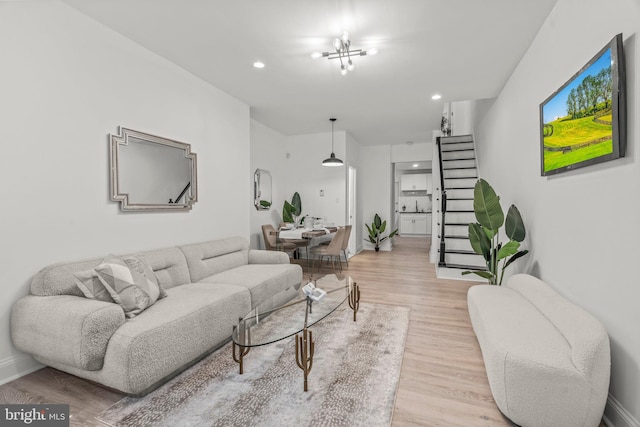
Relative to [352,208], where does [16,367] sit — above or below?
below

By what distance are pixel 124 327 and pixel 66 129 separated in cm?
161

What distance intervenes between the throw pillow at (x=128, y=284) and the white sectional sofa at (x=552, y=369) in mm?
2318

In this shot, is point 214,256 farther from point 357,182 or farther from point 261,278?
point 357,182

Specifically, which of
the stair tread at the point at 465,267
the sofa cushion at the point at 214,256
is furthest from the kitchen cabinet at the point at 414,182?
the sofa cushion at the point at 214,256

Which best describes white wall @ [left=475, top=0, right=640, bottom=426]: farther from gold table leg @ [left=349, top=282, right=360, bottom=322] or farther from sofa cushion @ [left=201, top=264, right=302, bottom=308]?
sofa cushion @ [left=201, top=264, right=302, bottom=308]

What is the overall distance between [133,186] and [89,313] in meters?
1.42

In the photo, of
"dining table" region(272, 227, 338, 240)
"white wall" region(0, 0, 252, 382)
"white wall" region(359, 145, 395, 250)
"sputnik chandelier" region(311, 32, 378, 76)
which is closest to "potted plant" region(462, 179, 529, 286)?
"sputnik chandelier" region(311, 32, 378, 76)

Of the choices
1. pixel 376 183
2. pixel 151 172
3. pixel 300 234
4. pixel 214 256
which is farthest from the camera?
pixel 376 183

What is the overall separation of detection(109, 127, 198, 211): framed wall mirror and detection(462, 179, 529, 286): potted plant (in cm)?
319

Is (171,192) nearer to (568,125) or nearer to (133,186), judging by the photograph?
(133,186)

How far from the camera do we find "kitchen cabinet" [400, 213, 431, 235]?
37.2 feet

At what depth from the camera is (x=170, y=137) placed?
3264mm

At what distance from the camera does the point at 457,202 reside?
5.45 metres

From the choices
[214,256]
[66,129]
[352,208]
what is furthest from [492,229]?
[352,208]
